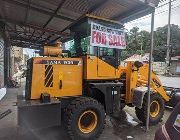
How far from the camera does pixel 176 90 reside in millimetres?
10102

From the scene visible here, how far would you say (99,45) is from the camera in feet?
23.2

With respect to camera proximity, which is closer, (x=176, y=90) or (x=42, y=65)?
(x=42, y=65)

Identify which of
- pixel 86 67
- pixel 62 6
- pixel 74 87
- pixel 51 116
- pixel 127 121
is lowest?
pixel 127 121

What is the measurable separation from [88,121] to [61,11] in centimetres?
448

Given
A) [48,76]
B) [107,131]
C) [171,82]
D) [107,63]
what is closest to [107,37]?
[107,63]

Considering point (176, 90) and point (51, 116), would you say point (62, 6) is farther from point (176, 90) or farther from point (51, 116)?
point (176, 90)

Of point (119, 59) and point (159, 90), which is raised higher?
point (119, 59)

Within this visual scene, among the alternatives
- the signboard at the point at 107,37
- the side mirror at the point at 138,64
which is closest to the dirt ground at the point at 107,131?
the side mirror at the point at 138,64

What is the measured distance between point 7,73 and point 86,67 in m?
11.9

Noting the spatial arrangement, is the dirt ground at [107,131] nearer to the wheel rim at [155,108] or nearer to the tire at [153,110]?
the tire at [153,110]

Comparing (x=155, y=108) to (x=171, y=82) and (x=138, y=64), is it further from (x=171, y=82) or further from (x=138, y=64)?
(x=171, y=82)

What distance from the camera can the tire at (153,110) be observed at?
7.97 meters

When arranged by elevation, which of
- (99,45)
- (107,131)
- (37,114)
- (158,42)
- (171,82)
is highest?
(158,42)

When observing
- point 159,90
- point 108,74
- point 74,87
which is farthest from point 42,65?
point 159,90
